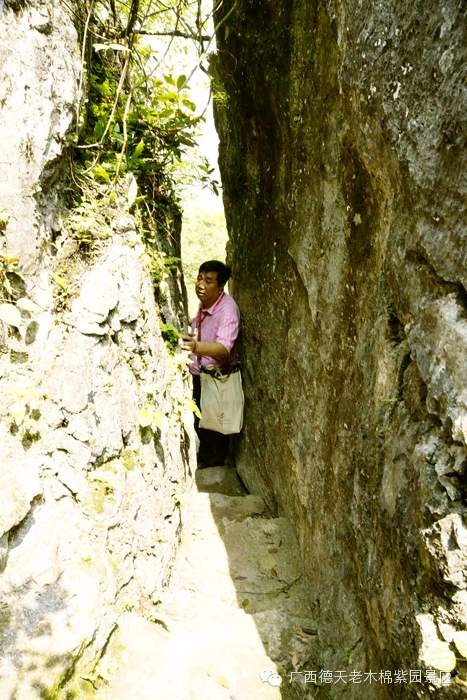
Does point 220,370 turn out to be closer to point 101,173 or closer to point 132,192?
point 132,192

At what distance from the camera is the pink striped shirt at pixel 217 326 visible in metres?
5.93

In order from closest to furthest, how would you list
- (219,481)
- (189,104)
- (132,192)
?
(132,192)
(189,104)
(219,481)

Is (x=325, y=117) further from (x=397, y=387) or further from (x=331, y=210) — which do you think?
(x=397, y=387)

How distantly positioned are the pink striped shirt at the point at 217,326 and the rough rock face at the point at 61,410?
1820 mm

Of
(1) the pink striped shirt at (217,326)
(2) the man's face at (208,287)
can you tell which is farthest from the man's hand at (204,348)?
(2) the man's face at (208,287)

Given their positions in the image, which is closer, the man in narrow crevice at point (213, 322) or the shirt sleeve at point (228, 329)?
the man in narrow crevice at point (213, 322)

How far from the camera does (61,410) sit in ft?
10.4

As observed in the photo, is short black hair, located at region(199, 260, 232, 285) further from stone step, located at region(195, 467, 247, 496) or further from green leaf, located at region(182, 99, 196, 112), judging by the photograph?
stone step, located at region(195, 467, 247, 496)

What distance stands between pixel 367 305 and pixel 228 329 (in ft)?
9.98

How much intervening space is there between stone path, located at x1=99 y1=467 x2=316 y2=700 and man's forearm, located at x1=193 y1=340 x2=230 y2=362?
1759 mm

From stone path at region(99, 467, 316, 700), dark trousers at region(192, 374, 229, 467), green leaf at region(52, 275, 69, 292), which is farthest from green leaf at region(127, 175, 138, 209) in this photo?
dark trousers at region(192, 374, 229, 467)

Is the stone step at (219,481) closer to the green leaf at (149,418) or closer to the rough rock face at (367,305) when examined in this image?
the rough rock face at (367,305)

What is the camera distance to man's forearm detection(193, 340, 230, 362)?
559 centimetres

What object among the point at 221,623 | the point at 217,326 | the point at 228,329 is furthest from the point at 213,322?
the point at 221,623
